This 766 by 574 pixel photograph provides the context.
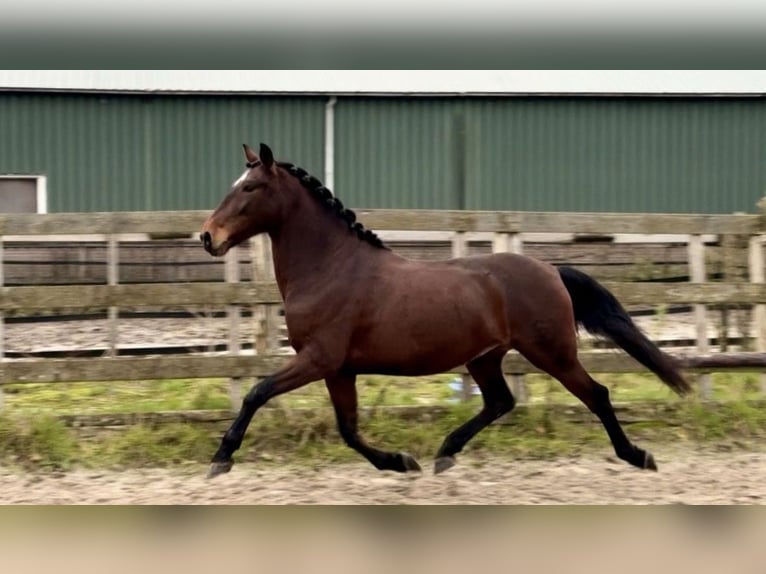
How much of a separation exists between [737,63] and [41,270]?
23.6 ft

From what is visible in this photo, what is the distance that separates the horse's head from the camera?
4855 mm

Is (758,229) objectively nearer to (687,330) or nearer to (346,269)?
(687,330)

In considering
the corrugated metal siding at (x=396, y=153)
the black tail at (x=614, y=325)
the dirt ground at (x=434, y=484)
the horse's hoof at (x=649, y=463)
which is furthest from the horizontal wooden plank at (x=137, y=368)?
the corrugated metal siding at (x=396, y=153)

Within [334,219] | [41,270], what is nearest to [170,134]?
[41,270]

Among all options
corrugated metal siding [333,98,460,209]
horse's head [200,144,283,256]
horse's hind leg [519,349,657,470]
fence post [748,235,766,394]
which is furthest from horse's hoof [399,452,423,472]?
corrugated metal siding [333,98,460,209]

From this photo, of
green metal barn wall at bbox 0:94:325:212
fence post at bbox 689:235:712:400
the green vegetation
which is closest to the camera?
the green vegetation

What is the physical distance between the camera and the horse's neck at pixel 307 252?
512 cm

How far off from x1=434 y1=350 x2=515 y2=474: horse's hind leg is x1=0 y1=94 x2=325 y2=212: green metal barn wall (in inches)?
393

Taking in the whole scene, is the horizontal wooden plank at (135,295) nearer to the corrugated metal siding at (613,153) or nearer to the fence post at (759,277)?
the fence post at (759,277)

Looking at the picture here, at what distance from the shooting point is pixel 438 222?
21.0 ft

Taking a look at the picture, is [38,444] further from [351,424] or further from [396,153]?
[396,153]

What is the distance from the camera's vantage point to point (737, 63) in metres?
3.91

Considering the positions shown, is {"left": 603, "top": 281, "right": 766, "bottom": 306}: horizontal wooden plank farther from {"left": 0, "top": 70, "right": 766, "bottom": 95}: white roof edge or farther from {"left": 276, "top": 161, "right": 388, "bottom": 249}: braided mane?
{"left": 0, "top": 70, "right": 766, "bottom": 95}: white roof edge

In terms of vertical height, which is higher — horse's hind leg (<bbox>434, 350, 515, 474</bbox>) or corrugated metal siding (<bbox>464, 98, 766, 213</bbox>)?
corrugated metal siding (<bbox>464, 98, 766, 213</bbox>)
